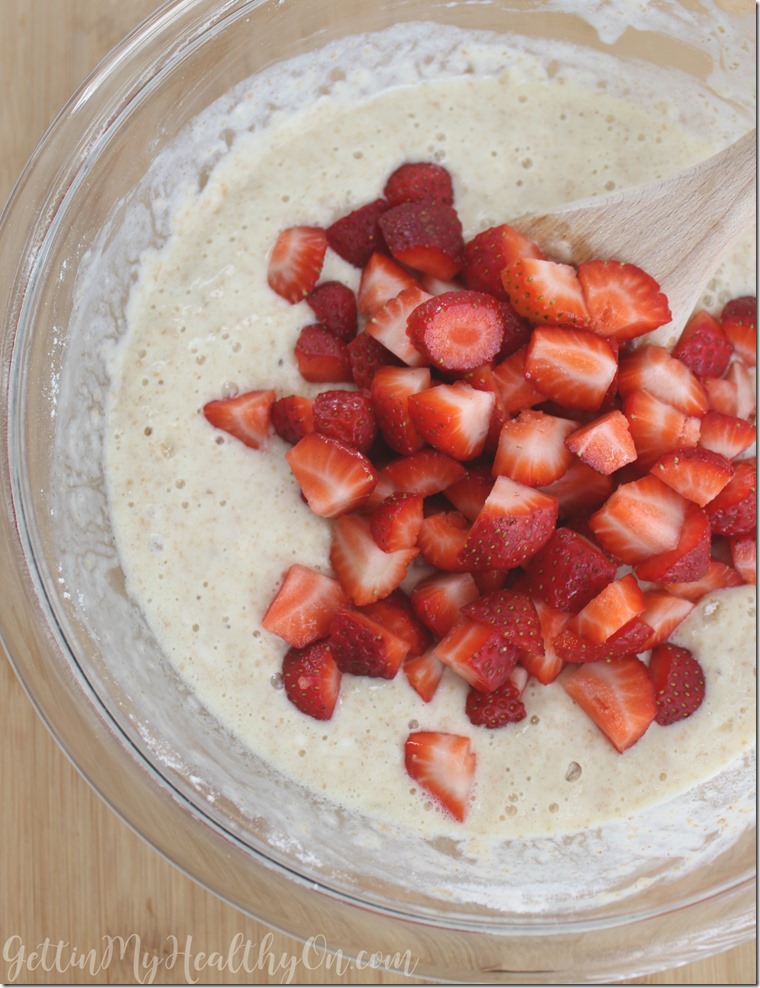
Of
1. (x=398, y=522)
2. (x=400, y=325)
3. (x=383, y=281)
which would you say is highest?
(x=383, y=281)

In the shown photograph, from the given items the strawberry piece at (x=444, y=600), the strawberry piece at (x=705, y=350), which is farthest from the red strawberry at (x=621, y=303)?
the strawberry piece at (x=444, y=600)

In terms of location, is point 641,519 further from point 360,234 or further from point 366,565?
point 360,234

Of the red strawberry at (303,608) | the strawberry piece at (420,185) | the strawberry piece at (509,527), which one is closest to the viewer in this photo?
the strawberry piece at (509,527)

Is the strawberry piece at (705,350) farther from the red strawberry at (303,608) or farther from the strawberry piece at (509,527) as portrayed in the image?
the red strawberry at (303,608)

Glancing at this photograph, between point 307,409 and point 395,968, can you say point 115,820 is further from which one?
point 307,409

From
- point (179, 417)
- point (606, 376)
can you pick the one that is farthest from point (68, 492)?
point (606, 376)

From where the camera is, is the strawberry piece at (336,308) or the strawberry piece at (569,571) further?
the strawberry piece at (336,308)

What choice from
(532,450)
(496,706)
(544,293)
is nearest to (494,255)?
(544,293)

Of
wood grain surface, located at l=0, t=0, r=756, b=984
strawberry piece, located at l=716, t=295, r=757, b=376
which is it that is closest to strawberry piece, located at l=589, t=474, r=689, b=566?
strawberry piece, located at l=716, t=295, r=757, b=376
